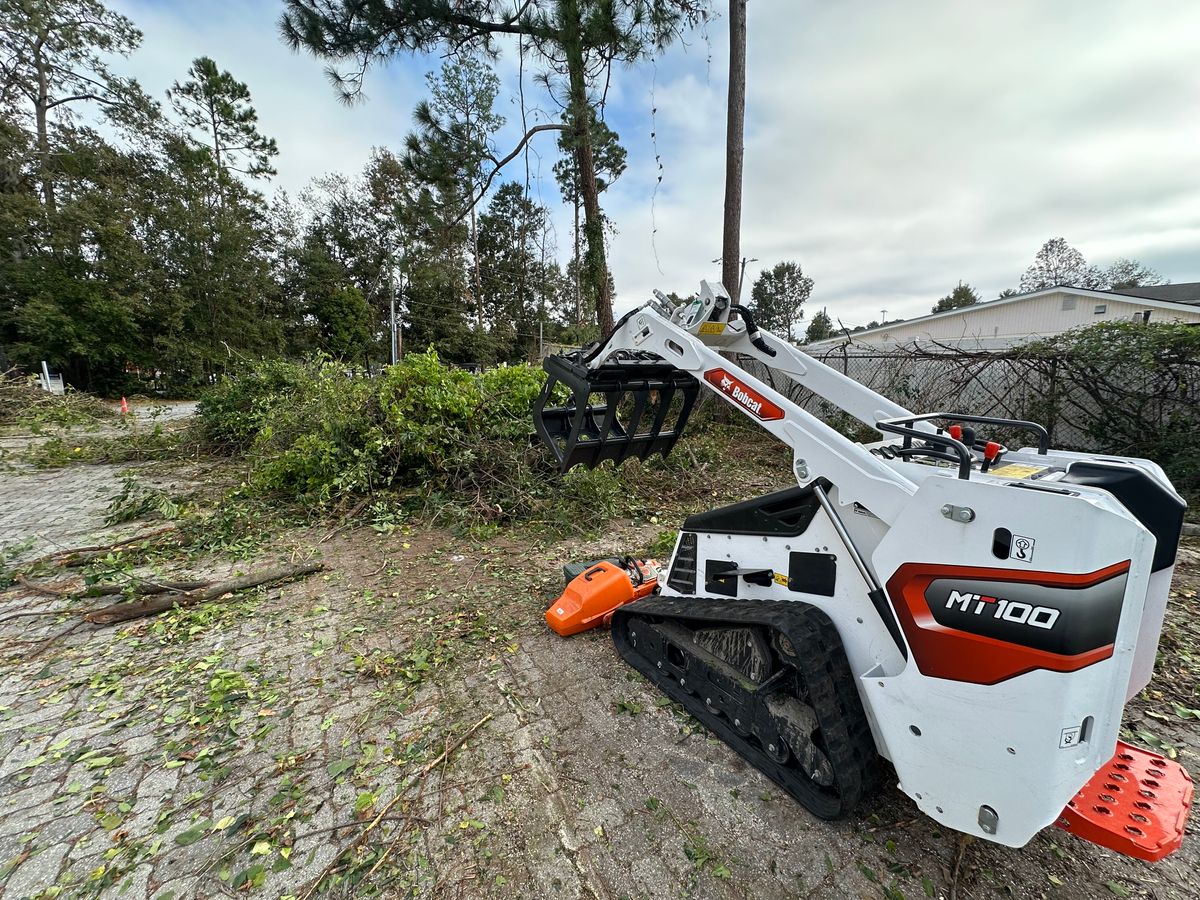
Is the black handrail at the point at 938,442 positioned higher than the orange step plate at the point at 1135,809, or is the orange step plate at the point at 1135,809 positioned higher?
the black handrail at the point at 938,442

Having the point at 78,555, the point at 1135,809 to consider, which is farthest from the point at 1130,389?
the point at 78,555

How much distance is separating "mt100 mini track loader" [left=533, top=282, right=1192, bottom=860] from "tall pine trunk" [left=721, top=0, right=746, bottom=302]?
6787 millimetres

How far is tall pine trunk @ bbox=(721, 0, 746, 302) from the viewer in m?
8.57

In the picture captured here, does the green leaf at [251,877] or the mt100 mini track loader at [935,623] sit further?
the green leaf at [251,877]

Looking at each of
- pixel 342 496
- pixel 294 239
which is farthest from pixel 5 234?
pixel 342 496

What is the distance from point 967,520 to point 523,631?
106 inches

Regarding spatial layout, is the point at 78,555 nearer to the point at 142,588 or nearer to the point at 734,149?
the point at 142,588

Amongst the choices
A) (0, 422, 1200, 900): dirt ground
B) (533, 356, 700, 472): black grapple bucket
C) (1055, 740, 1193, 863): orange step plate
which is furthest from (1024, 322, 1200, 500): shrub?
(533, 356, 700, 472): black grapple bucket

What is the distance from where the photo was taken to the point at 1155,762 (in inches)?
72.6

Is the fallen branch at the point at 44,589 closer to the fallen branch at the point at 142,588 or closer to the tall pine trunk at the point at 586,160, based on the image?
the fallen branch at the point at 142,588

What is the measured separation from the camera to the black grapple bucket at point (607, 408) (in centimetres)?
323

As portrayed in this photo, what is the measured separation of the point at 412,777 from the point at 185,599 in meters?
2.68

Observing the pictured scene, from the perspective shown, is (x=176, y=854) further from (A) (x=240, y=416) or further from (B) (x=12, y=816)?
(A) (x=240, y=416)

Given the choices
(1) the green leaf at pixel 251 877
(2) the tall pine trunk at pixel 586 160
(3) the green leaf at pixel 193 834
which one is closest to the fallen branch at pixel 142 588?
(3) the green leaf at pixel 193 834
